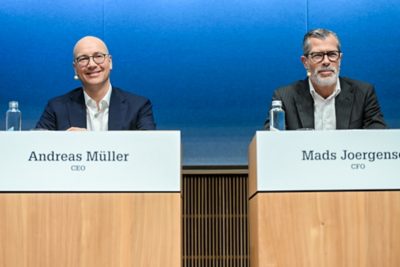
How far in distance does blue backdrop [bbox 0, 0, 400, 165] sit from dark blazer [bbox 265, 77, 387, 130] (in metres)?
0.87

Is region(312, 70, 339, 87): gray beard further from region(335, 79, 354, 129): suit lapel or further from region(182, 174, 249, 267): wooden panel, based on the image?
region(182, 174, 249, 267): wooden panel

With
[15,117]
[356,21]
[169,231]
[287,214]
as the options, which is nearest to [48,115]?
[15,117]

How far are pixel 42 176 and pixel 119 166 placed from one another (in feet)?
0.95

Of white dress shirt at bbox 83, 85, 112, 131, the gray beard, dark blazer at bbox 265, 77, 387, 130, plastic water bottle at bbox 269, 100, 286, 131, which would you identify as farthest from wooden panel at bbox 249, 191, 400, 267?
white dress shirt at bbox 83, 85, 112, 131

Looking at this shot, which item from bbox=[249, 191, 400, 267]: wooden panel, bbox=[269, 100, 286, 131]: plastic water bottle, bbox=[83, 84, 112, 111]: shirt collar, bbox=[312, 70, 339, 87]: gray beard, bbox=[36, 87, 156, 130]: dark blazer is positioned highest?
bbox=[312, 70, 339, 87]: gray beard

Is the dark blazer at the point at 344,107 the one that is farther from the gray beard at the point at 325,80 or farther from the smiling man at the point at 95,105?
the smiling man at the point at 95,105

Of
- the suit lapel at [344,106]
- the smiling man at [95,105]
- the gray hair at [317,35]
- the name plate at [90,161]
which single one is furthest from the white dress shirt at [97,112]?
the suit lapel at [344,106]

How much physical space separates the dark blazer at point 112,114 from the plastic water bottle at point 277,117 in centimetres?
64

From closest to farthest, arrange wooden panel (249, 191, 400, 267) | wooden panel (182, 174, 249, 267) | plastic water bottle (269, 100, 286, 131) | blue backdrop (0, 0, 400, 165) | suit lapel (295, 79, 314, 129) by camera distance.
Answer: wooden panel (249, 191, 400, 267) → plastic water bottle (269, 100, 286, 131) → suit lapel (295, 79, 314, 129) → wooden panel (182, 174, 249, 267) → blue backdrop (0, 0, 400, 165)

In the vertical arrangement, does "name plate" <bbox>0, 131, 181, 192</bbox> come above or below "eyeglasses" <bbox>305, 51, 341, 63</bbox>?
below

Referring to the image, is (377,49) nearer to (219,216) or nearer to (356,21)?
(356,21)

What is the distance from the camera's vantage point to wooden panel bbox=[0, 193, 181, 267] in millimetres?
2576

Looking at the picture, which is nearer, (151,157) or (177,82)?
(151,157)

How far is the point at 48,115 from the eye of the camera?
3.60m
